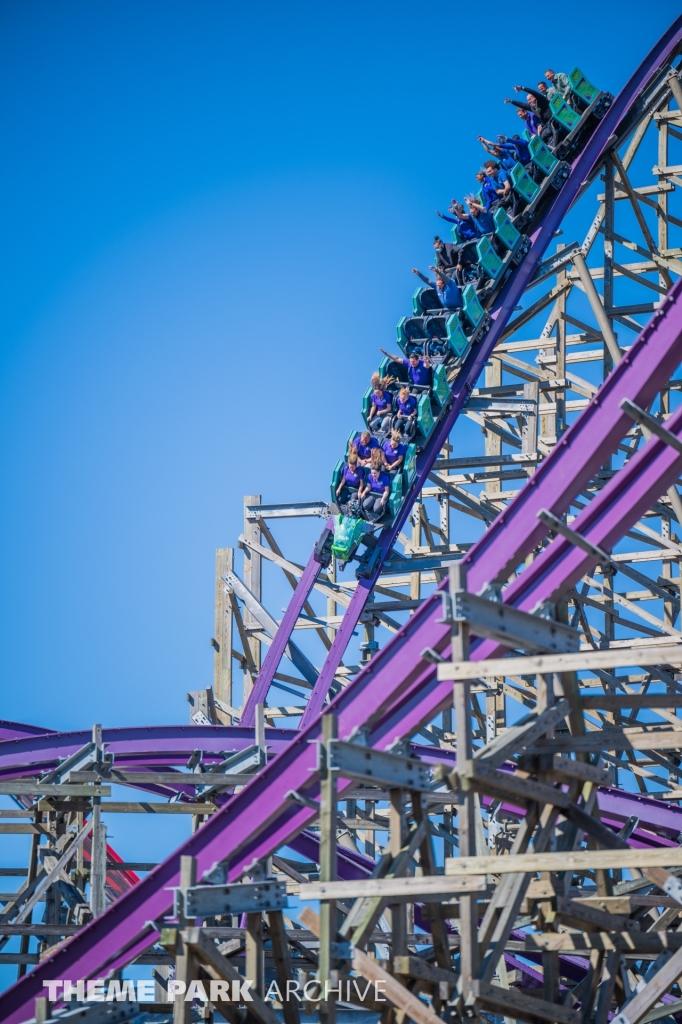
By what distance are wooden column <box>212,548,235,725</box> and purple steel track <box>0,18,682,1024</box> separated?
7251 mm

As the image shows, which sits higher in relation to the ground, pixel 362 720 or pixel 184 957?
pixel 362 720

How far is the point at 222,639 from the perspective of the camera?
18.3 metres

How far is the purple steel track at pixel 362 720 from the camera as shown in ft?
33.9

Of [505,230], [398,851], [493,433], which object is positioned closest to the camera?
[398,851]

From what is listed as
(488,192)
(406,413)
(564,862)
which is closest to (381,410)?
(406,413)

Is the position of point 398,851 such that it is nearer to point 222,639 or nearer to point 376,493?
point 376,493

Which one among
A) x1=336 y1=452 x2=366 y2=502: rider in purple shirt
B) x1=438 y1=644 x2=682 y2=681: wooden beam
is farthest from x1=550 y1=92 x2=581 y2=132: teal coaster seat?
x1=438 y1=644 x2=682 y2=681: wooden beam

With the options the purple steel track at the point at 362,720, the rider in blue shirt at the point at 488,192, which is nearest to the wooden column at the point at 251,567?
the rider in blue shirt at the point at 488,192

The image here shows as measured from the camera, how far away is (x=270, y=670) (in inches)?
667

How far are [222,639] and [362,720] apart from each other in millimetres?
7740

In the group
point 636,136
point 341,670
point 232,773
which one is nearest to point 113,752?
point 232,773

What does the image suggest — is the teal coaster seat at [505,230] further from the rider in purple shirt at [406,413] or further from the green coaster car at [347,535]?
the green coaster car at [347,535]

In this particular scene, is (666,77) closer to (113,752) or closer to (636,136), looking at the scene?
(636,136)

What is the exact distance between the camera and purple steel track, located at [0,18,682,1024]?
10320 mm
